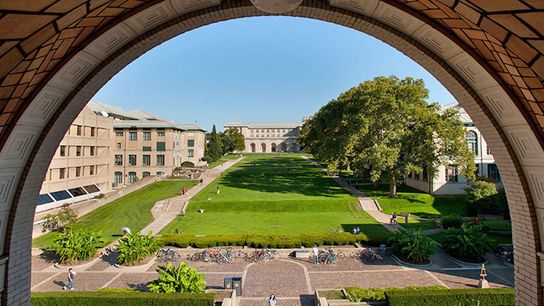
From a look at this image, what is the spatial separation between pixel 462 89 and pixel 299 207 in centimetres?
2731

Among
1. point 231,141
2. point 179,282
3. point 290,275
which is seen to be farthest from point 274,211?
point 231,141

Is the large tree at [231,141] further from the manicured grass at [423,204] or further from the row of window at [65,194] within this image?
the manicured grass at [423,204]

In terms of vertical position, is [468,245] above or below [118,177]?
below

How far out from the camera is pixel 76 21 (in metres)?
4.18

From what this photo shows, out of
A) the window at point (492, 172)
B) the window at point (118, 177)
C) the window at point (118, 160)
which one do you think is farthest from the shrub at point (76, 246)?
the window at point (118, 177)

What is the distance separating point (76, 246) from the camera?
61.4 feet

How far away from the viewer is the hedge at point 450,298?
1249 cm

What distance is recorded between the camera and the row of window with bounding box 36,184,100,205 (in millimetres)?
32237

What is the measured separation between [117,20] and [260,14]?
2439 mm

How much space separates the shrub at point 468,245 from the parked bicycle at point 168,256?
A: 16663mm

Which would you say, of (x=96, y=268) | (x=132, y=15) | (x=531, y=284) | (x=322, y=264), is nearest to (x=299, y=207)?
(x=322, y=264)

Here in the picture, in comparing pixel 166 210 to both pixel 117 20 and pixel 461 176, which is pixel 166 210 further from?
pixel 461 176

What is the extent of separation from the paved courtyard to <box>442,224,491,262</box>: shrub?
65 cm

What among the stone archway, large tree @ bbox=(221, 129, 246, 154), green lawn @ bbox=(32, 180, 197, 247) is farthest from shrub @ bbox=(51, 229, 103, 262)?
large tree @ bbox=(221, 129, 246, 154)
